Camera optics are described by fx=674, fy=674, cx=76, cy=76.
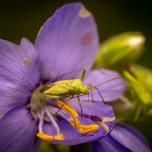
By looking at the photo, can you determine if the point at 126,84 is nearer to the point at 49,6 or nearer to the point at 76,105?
the point at 76,105

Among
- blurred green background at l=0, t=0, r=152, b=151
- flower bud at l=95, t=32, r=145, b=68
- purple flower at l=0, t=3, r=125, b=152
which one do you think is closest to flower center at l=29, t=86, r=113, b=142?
purple flower at l=0, t=3, r=125, b=152

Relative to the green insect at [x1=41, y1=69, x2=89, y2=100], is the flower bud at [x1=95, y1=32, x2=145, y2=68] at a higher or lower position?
lower

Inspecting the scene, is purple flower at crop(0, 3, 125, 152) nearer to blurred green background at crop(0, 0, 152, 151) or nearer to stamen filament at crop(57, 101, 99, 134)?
stamen filament at crop(57, 101, 99, 134)

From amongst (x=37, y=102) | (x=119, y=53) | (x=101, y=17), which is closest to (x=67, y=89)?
(x=37, y=102)

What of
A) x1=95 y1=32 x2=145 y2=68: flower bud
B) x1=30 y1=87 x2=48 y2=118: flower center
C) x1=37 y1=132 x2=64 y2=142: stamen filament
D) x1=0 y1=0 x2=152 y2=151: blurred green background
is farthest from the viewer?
x1=0 y1=0 x2=152 y2=151: blurred green background

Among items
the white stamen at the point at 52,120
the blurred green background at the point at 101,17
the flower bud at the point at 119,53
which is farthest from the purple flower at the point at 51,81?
the blurred green background at the point at 101,17

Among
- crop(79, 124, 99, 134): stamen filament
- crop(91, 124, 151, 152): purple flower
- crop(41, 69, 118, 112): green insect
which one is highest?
crop(41, 69, 118, 112): green insect

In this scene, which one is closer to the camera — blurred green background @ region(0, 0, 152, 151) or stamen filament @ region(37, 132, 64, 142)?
stamen filament @ region(37, 132, 64, 142)
